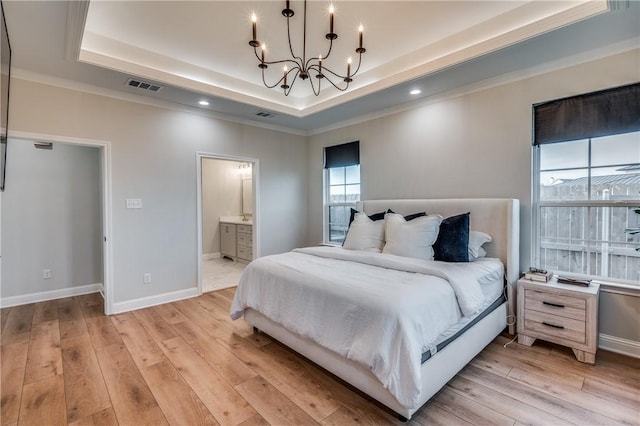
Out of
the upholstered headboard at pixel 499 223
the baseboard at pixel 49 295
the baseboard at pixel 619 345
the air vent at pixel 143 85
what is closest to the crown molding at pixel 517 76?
the upholstered headboard at pixel 499 223

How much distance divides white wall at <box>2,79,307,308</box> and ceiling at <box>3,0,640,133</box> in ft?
0.83

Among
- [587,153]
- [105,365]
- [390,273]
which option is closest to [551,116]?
[587,153]

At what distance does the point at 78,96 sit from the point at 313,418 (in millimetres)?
3878

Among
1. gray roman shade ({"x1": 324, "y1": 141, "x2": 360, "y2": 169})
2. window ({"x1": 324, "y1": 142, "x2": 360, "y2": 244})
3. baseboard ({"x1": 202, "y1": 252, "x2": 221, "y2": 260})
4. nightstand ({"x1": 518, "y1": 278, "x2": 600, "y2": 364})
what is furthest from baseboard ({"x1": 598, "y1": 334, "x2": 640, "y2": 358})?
baseboard ({"x1": 202, "y1": 252, "x2": 221, "y2": 260})

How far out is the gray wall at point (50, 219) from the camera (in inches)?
148

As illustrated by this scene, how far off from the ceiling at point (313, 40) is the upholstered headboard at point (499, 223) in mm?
1319

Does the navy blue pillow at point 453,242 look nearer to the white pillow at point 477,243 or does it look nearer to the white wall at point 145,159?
the white pillow at point 477,243

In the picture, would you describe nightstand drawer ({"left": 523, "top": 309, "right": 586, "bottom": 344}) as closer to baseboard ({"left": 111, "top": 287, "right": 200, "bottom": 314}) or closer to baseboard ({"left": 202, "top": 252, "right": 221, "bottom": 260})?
baseboard ({"left": 111, "top": 287, "right": 200, "bottom": 314})

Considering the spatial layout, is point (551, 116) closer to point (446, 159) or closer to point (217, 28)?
point (446, 159)

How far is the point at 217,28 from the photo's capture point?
2.74m

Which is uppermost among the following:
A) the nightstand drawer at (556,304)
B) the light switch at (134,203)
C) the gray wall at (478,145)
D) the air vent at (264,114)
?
the air vent at (264,114)

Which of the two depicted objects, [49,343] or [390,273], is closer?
[390,273]

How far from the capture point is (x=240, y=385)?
6.91 ft

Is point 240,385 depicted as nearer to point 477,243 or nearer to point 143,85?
point 477,243
